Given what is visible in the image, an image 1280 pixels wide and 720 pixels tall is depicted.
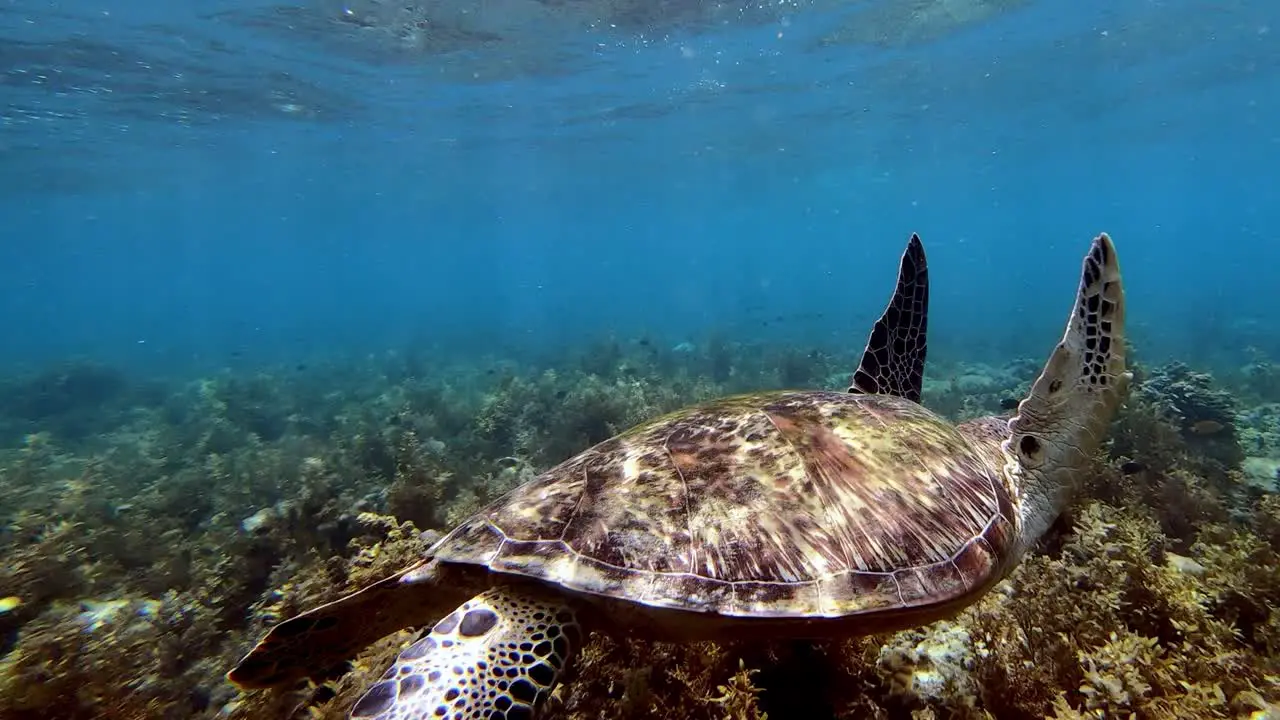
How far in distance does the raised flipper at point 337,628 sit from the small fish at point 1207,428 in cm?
805

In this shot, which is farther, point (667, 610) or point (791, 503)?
point (791, 503)

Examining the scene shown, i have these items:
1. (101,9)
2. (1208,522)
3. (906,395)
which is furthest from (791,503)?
(101,9)

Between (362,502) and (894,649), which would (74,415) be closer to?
(362,502)

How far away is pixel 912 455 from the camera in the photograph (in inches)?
105

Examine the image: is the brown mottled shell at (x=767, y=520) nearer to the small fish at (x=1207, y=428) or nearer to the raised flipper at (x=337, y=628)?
the raised flipper at (x=337, y=628)

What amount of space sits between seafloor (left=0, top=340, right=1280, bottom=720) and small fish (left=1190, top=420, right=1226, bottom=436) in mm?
30

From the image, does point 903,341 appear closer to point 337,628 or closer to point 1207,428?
point 337,628

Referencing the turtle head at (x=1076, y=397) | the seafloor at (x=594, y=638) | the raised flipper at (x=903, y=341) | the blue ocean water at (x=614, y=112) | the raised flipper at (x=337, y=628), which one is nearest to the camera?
the raised flipper at (x=337, y=628)

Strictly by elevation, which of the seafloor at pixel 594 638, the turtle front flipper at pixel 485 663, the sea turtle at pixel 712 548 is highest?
the sea turtle at pixel 712 548

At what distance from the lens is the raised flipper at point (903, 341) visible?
425 cm

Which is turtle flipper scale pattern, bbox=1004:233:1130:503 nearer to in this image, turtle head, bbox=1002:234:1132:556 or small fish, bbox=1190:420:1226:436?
turtle head, bbox=1002:234:1132:556

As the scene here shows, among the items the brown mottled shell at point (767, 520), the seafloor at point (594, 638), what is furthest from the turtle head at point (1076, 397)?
the seafloor at point (594, 638)

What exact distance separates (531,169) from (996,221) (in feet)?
331

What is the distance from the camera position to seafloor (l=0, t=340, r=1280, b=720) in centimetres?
236
